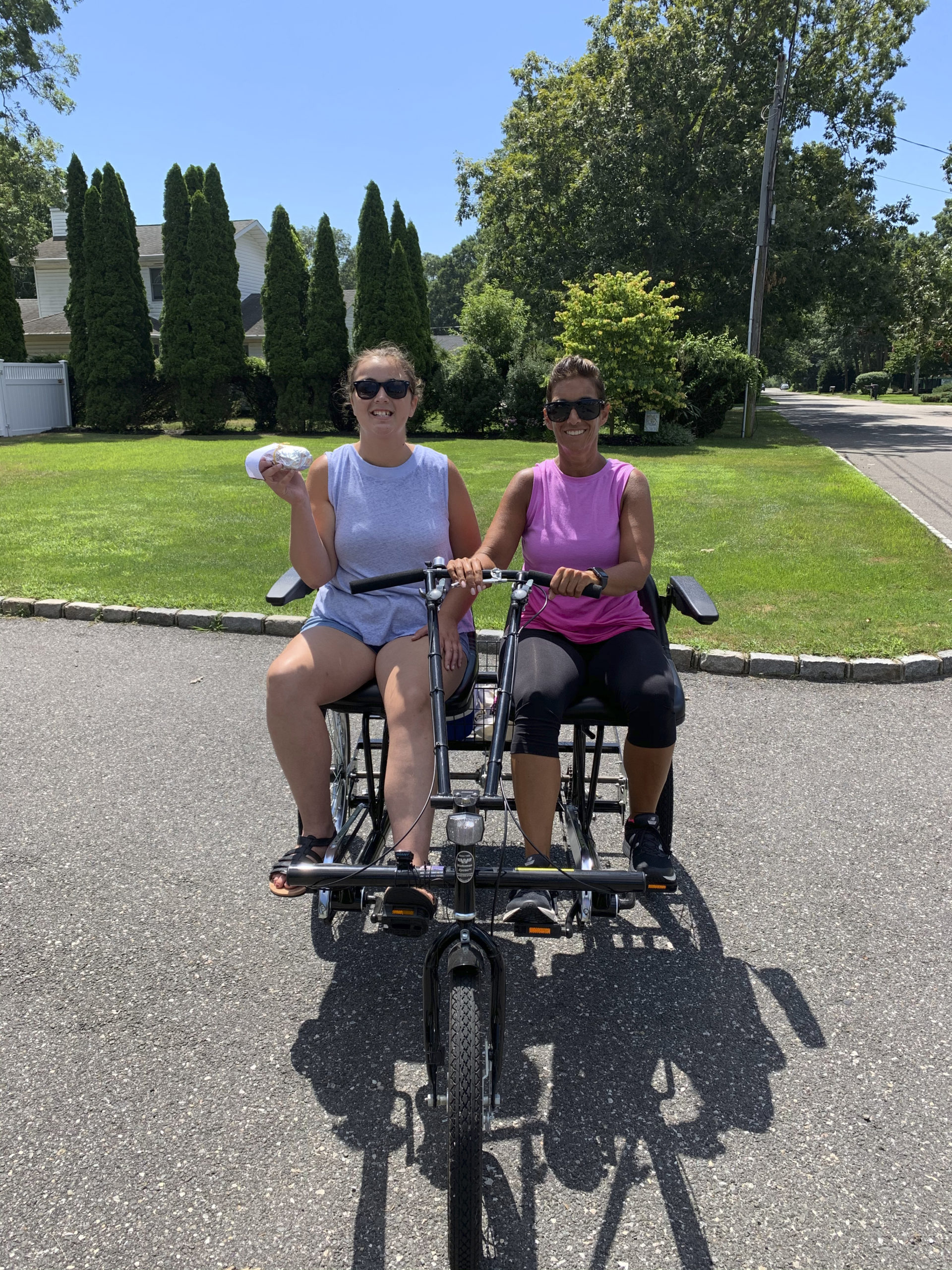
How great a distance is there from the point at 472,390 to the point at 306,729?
20.1 m

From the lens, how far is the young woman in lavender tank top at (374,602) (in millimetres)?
2791

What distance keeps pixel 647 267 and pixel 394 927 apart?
28806mm

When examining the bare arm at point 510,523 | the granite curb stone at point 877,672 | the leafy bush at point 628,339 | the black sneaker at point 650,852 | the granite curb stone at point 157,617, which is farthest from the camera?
the leafy bush at point 628,339

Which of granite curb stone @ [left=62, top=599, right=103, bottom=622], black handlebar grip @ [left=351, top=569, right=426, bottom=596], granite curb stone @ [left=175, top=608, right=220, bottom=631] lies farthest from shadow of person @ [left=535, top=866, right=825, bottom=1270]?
granite curb stone @ [left=62, top=599, right=103, bottom=622]

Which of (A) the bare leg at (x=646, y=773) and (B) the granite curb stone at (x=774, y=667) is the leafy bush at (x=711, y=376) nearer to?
(B) the granite curb stone at (x=774, y=667)

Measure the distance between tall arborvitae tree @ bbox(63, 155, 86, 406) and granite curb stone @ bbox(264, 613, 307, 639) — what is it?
63.2 ft

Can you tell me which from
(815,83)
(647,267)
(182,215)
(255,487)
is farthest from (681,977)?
(815,83)

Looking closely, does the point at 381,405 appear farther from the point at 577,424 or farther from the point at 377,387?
the point at 577,424

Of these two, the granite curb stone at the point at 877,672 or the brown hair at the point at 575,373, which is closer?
the brown hair at the point at 575,373

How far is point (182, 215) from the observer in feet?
73.7

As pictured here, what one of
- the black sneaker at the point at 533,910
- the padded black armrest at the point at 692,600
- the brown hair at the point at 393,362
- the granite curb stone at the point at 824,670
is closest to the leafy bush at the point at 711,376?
the granite curb stone at the point at 824,670

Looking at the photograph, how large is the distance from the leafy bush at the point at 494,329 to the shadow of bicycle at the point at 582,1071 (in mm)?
20743

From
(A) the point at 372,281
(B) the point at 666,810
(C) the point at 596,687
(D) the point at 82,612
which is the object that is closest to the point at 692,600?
(C) the point at 596,687

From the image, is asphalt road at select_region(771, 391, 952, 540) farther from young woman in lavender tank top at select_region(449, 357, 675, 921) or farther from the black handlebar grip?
the black handlebar grip
